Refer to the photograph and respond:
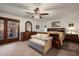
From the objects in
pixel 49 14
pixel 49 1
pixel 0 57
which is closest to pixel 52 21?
pixel 49 14

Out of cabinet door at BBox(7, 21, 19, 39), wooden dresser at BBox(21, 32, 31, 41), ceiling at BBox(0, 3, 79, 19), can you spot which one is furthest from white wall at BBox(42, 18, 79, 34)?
cabinet door at BBox(7, 21, 19, 39)

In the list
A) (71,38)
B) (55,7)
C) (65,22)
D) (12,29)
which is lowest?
(71,38)

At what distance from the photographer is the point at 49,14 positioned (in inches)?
118

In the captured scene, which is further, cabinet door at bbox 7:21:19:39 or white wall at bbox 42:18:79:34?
cabinet door at bbox 7:21:19:39

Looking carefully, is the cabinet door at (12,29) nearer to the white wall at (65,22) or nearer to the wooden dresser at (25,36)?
the wooden dresser at (25,36)

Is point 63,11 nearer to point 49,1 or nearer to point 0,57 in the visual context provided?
point 49,1

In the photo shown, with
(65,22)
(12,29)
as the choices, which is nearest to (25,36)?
A: (12,29)

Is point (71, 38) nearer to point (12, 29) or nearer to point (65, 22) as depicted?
point (65, 22)

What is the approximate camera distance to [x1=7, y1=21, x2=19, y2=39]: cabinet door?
3.21 m

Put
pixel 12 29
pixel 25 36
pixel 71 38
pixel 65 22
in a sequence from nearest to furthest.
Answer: pixel 65 22, pixel 71 38, pixel 12 29, pixel 25 36

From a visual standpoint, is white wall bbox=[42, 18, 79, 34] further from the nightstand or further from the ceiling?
the nightstand

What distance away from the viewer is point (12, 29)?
11.1 ft

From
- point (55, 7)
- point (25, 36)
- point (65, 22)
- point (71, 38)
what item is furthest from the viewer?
point (25, 36)

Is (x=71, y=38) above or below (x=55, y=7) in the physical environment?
below
